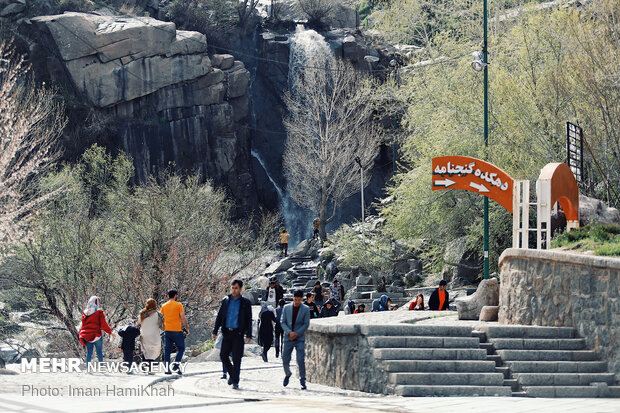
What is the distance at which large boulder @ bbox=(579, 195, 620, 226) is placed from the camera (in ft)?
59.9

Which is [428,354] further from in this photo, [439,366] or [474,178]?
[474,178]

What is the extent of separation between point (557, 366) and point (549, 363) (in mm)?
136

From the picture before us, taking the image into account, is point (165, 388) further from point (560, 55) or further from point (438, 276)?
point (438, 276)

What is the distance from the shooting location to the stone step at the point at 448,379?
1195 centimetres

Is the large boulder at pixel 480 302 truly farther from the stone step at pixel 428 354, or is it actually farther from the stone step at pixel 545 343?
the stone step at pixel 428 354

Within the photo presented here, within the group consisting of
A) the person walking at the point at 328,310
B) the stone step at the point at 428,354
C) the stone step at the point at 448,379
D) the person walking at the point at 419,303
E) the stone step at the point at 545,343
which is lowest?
the stone step at the point at 448,379

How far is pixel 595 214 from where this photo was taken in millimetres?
18328

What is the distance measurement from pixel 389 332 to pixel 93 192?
3419 cm

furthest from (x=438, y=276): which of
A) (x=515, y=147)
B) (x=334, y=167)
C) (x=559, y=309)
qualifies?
(x=559, y=309)

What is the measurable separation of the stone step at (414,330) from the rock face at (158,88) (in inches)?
1305

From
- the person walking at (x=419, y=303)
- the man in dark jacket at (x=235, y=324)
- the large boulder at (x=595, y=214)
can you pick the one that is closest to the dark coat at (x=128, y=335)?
the man in dark jacket at (x=235, y=324)

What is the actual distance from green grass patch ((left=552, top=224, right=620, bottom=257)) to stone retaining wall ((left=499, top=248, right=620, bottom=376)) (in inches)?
37.6

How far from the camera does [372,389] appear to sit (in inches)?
483

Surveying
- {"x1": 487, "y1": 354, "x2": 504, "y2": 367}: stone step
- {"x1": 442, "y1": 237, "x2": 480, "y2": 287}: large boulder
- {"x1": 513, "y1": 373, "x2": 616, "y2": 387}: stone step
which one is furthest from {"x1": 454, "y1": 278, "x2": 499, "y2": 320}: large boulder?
{"x1": 442, "y1": 237, "x2": 480, "y2": 287}: large boulder
